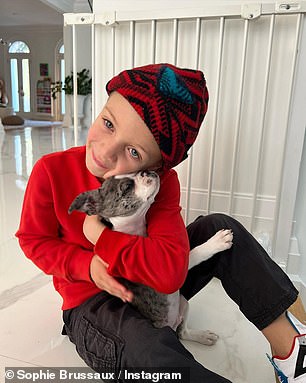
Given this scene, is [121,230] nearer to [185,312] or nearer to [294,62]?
[185,312]

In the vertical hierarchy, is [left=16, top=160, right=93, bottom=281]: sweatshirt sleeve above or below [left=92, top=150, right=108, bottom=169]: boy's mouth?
below

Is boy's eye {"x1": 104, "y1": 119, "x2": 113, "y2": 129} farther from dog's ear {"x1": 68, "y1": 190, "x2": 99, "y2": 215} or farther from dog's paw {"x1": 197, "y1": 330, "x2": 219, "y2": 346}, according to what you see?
dog's paw {"x1": 197, "y1": 330, "x2": 219, "y2": 346}

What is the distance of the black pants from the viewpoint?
57cm

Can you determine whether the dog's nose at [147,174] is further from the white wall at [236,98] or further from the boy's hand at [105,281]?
the white wall at [236,98]

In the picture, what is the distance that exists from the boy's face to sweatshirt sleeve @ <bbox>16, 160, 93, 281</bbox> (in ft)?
0.38

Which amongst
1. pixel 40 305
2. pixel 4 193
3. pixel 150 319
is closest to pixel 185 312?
pixel 150 319

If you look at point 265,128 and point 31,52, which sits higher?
point 31,52

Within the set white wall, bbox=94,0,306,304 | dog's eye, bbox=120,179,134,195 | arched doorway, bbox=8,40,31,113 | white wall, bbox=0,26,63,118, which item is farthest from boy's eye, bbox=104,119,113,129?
arched doorway, bbox=8,40,31,113

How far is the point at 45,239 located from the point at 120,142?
25cm

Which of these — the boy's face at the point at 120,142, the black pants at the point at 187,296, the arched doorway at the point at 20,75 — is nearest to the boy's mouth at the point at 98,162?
the boy's face at the point at 120,142

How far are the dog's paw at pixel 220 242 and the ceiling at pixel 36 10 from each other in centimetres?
572

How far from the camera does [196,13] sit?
45.1 inches

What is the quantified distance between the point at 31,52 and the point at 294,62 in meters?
8.93

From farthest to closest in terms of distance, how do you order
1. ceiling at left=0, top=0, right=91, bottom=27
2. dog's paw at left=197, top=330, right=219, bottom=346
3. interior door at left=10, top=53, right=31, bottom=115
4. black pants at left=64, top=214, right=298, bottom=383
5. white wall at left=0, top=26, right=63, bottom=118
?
1. interior door at left=10, top=53, right=31, bottom=115
2. white wall at left=0, top=26, right=63, bottom=118
3. ceiling at left=0, top=0, right=91, bottom=27
4. dog's paw at left=197, top=330, right=219, bottom=346
5. black pants at left=64, top=214, right=298, bottom=383
